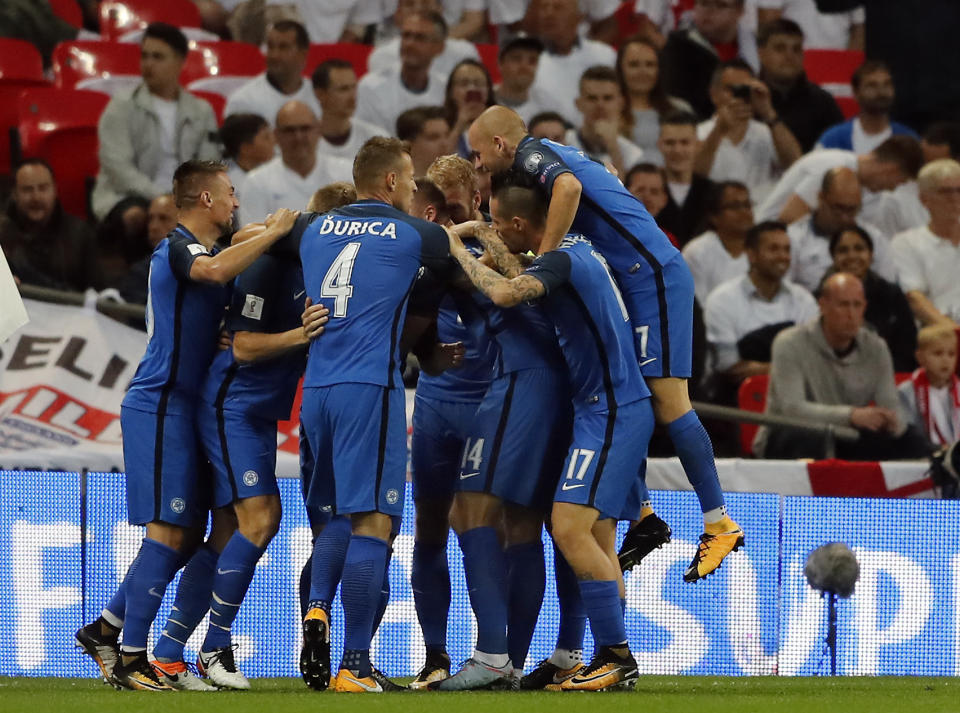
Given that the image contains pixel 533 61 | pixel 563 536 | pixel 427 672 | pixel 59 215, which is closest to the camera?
pixel 563 536

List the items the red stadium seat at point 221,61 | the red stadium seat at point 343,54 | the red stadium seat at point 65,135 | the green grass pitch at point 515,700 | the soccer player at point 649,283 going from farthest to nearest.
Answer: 1. the red stadium seat at point 343,54
2. the red stadium seat at point 221,61
3. the red stadium seat at point 65,135
4. the soccer player at point 649,283
5. the green grass pitch at point 515,700

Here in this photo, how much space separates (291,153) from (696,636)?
526 centimetres

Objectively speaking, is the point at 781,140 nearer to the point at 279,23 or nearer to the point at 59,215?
the point at 279,23

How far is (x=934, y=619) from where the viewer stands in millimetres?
8562

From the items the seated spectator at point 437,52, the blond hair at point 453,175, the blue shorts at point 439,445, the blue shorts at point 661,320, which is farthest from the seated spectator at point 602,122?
the blue shorts at point 439,445

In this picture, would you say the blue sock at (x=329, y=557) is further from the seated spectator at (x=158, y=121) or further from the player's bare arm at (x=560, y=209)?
the seated spectator at (x=158, y=121)

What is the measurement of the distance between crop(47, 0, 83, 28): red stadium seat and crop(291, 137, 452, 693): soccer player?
26.9ft

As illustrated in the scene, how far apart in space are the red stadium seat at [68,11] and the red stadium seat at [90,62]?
86 cm

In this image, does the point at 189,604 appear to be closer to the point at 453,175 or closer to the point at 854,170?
the point at 453,175

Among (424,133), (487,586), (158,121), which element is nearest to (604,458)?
(487,586)

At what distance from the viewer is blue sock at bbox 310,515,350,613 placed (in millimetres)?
6719

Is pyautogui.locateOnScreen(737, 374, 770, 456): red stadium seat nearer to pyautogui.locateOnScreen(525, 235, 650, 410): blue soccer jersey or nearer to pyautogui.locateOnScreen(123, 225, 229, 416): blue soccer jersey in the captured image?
pyautogui.locateOnScreen(525, 235, 650, 410): blue soccer jersey

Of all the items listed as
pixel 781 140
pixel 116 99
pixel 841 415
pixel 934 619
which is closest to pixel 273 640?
pixel 934 619

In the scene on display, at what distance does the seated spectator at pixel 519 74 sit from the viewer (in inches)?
508
